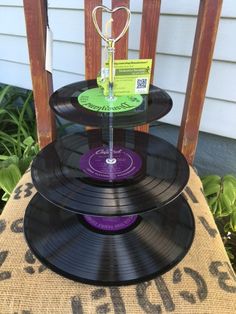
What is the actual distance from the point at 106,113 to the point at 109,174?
0.39 feet

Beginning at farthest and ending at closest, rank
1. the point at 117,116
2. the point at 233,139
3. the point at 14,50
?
the point at 14,50
the point at 233,139
the point at 117,116

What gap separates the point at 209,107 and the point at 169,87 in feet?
0.52

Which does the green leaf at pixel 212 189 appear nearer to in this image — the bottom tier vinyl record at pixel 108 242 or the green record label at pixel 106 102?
the bottom tier vinyl record at pixel 108 242

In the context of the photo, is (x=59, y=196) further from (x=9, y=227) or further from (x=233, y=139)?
(x=233, y=139)

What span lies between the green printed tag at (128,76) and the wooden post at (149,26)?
0.88 ft

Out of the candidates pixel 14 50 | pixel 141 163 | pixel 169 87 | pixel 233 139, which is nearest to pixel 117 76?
pixel 141 163

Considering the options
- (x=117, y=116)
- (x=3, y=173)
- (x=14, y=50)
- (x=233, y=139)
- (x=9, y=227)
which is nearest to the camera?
(x=117, y=116)

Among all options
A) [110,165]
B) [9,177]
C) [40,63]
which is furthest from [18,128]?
[110,165]

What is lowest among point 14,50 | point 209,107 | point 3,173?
point 3,173

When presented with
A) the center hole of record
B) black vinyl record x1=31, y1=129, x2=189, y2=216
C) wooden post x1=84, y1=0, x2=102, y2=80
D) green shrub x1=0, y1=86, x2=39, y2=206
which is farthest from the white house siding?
the center hole of record

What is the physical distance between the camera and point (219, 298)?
0.60m

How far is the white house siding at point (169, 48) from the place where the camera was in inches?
38.4

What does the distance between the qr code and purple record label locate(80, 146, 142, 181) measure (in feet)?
0.46

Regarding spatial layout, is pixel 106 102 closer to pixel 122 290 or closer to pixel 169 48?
pixel 122 290
